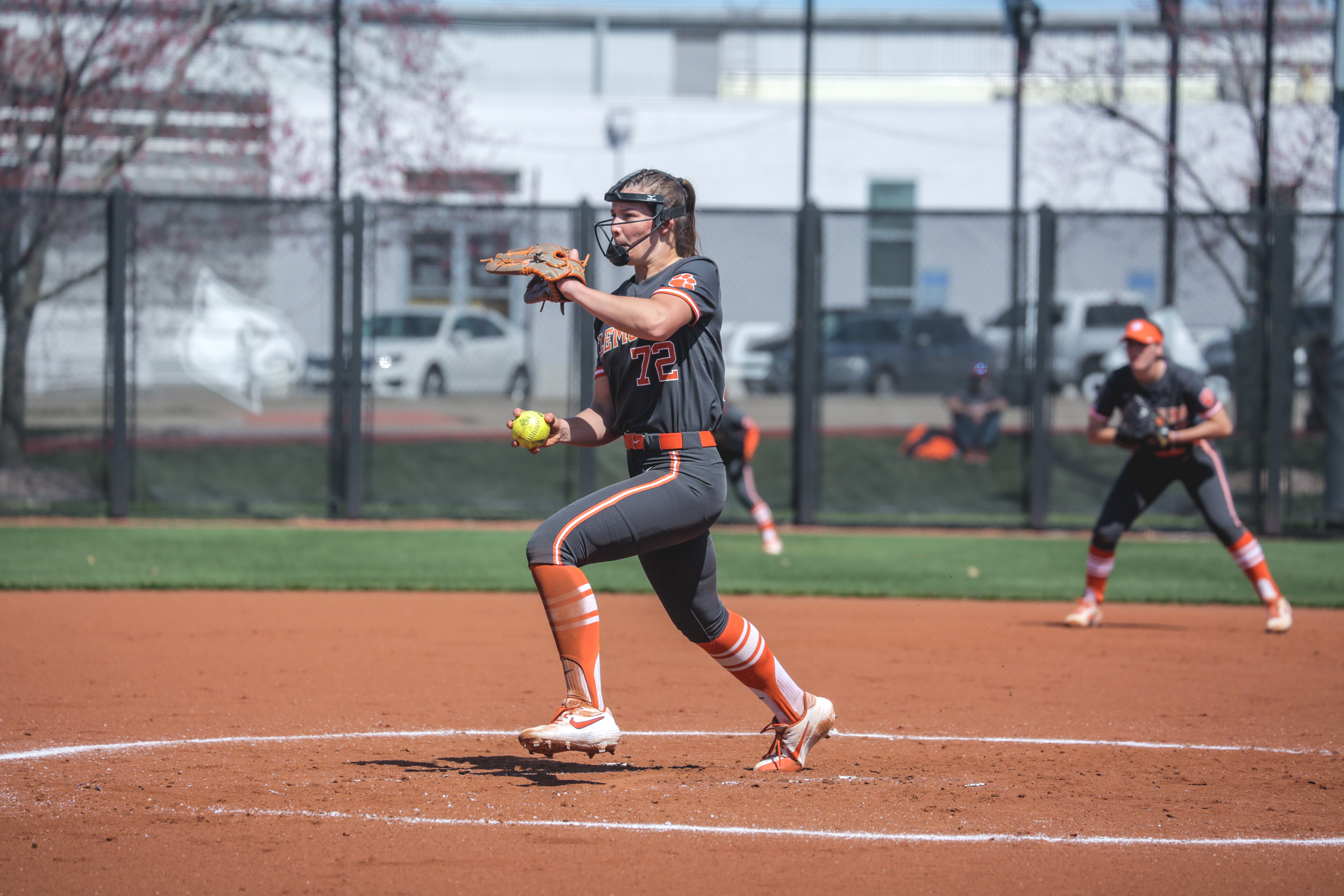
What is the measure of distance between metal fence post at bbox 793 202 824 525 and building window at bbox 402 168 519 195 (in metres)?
6.46

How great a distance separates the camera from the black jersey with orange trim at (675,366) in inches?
177

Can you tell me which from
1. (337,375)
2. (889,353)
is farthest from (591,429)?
Answer: (889,353)

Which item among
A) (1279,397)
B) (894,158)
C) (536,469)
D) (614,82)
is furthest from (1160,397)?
(614,82)

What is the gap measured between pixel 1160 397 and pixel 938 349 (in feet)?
19.5

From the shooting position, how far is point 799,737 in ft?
16.0

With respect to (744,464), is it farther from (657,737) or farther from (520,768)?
(520,768)

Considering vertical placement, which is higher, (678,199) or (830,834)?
(678,199)

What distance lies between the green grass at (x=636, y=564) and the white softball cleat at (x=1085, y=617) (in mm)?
1095

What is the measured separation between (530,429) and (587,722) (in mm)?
984

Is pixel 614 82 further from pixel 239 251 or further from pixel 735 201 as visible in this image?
pixel 239 251

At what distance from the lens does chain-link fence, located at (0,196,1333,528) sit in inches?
532

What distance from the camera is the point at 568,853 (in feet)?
12.5

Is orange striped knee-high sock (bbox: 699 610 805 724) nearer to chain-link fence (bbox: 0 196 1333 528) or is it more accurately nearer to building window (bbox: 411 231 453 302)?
chain-link fence (bbox: 0 196 1333 528)

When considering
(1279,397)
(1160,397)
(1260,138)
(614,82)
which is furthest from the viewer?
(614,82)
